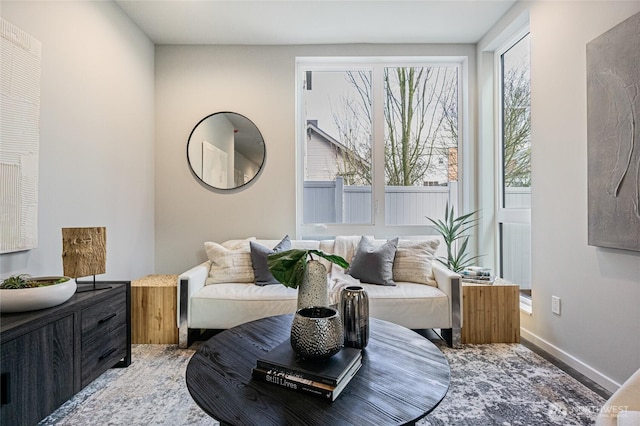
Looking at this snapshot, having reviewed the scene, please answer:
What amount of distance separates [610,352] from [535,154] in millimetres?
1439

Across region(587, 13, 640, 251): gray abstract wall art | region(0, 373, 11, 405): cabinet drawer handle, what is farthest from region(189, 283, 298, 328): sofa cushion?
region(587, 13, 640, 251): gray abstract wall art

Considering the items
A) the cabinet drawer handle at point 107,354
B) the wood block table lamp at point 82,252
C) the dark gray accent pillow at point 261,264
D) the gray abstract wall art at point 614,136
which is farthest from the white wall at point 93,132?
the gray abstract wall art at point 614,136

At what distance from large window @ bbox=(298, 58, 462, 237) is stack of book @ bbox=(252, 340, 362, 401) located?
8.03 ft

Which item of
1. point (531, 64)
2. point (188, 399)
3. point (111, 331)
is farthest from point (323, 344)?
point (531, 64)

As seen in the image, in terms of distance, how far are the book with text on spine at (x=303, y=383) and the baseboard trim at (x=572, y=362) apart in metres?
1.76

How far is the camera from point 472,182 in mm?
3533

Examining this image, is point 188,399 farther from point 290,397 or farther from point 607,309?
point 607,309

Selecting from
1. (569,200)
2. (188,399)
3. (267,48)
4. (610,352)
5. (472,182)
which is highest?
(267,48)

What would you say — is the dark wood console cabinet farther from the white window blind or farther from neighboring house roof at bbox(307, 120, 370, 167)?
neighboring house roof at bbox(307, 120, 370, 167)

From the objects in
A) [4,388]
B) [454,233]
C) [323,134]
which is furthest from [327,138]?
[4,388]

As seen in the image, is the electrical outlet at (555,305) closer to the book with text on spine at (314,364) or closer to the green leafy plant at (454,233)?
the green leafy plant at (454,233)

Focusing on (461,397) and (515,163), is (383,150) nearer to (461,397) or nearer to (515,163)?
(515,163)

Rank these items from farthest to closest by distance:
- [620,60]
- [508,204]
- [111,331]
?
[508,204] → [111,331] → [620,60]

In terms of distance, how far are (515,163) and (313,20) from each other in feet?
7.38
